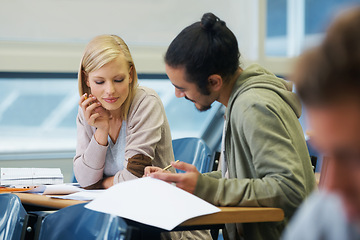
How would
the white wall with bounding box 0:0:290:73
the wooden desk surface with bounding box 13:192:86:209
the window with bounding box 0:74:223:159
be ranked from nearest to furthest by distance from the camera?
the wooden desk surface with bounding box 13:192:86:209 → the white wall with bounding box 0:0:290:73 → the window with bounding box 0:74:223:159

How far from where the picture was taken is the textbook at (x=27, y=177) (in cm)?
254

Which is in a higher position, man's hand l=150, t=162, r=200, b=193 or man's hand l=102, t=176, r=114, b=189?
man's hand l=150, t=162, r=200, b=193

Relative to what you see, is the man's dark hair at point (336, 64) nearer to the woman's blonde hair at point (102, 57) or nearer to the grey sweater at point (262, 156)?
the grey sweater at point (262, 156)

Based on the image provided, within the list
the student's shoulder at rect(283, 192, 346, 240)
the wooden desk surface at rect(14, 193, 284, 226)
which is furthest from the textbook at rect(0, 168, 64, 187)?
the student's shoulder at rect(283, 192, 346, 240)

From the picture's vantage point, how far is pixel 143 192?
1.52 m

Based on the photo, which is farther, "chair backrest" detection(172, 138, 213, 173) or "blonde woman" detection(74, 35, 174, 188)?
"chair backrest" detection(172, 138, 213, 173)

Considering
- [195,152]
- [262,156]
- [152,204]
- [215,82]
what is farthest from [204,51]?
[195,152]

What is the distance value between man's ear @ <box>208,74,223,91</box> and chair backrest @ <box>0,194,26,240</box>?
2.32 ft

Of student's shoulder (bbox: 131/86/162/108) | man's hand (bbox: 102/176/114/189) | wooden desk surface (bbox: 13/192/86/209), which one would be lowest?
man's hand (bbox: 102/176/114/189)

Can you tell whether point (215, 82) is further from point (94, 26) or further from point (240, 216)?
point (94, 26)

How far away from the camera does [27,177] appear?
2.58 meters

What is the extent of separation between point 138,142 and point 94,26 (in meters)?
1.52

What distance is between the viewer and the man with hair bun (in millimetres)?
1590

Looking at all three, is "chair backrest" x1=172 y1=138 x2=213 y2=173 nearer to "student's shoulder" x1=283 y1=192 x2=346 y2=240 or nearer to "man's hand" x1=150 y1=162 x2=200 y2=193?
"man's hand" x1=150 y1=162 x2=200 y2=193
